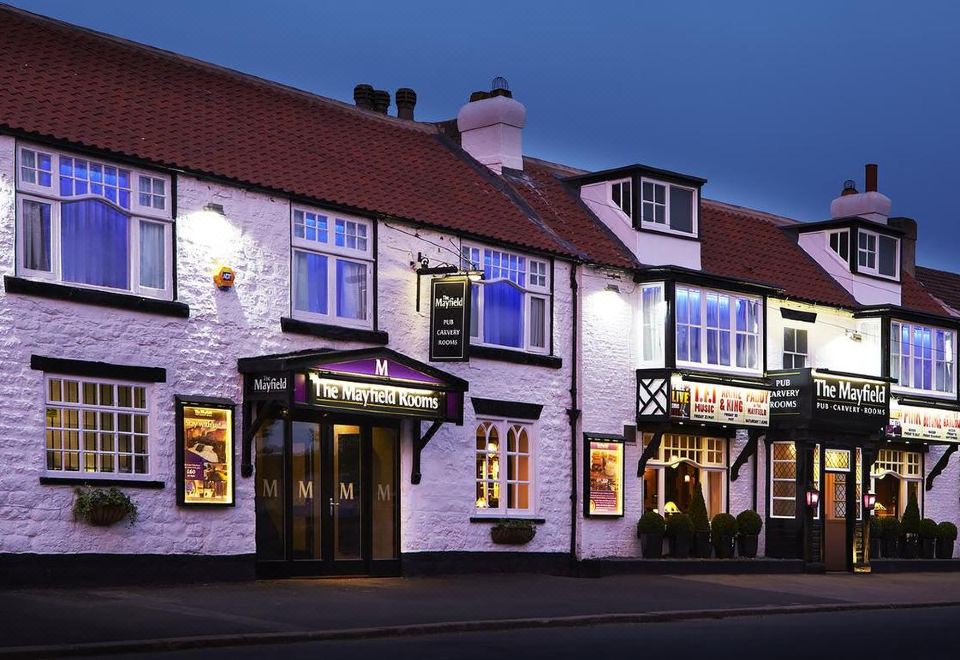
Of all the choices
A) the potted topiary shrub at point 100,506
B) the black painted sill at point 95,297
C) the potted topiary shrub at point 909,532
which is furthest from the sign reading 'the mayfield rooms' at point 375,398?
the potted topiary shrub at point 909,532

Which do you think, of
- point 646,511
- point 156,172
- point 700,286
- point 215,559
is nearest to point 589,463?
point 646,511

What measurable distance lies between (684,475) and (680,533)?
1.56 m

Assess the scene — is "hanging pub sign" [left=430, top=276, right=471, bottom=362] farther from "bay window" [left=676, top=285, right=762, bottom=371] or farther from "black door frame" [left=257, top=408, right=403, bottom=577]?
"bay window" [left=676, top=285, right=762, bottom=371]

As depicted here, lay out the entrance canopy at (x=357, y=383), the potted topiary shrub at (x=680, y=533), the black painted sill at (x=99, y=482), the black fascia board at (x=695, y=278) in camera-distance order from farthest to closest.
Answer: the potted topiary shrub at (x=680, y=533) < the black fascia board at (x=695, y=278) < the entrance canopy at (x=357, y=383) < the black painted sill at (x=99, y=482)

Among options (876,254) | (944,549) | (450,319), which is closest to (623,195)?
(450,319)

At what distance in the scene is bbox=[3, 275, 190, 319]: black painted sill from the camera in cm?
1980

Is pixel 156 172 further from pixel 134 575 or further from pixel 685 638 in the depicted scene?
pixel 685 638

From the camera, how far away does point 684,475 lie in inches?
1217

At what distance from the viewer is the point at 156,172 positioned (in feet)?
70.9

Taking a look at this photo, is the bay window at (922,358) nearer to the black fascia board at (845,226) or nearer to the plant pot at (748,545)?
the black fascia board at (845,226)

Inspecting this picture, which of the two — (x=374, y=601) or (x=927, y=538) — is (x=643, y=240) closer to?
(x=927, y=538)

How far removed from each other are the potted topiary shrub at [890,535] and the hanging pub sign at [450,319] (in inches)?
540

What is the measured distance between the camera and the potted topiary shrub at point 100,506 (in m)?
20.1

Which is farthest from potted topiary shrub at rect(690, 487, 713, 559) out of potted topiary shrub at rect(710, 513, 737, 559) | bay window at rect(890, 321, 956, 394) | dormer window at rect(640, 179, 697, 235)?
bay window at rect(890, 321, 956, 394)
